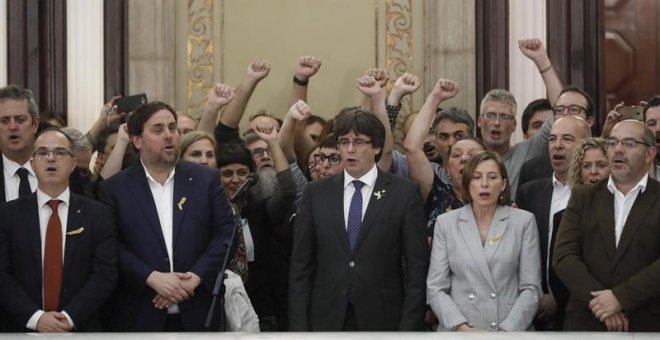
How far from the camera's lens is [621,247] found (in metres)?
7.15

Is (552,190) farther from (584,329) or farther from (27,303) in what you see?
(27,303)

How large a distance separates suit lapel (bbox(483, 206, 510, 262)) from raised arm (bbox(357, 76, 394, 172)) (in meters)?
0.84

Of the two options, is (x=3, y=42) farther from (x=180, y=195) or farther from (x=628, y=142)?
(x=628, y=142)

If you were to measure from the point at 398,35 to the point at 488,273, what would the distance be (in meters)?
3.14

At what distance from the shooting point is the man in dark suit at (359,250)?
7.34 metres

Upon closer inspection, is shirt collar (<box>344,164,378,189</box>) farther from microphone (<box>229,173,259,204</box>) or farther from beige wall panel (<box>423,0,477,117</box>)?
beige wall panel (<box>423,0,477,117</box>)

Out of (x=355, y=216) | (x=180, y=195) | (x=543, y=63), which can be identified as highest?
(x=543, y=63)

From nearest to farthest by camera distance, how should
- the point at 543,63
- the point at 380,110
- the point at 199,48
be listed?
the point at 380,110 < the point at 543,63 < the point at 199,48

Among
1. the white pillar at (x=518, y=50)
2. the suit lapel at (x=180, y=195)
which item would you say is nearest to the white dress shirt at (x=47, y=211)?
the suit lapel at (x=180, y=195)

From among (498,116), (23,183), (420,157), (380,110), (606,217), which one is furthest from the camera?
(498,116)

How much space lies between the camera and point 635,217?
7195 millimetres

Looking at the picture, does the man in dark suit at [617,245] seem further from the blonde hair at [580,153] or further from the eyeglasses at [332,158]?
the eyeglasses at [332,158]

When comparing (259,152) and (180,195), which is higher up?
(259,152)

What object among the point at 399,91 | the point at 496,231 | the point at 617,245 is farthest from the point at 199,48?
the point at 617,245
